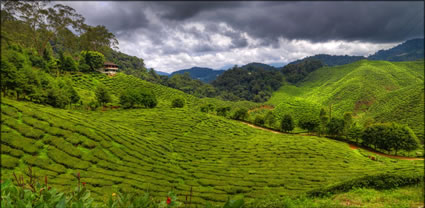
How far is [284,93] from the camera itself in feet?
427

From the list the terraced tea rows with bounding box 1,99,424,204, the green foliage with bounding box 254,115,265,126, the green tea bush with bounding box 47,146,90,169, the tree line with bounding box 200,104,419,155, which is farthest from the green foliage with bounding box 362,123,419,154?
the green tea bush with bounding box 47,146,90,169

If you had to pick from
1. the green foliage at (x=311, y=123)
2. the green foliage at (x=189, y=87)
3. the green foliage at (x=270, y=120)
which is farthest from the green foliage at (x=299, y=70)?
the green foliage at (x=311, y=123)

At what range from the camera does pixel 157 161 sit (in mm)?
19062

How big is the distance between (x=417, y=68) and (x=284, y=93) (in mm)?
76297

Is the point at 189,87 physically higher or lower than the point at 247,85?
lower

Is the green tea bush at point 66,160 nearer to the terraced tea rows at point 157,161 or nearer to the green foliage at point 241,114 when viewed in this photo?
the terraced tea rows at point 157,161

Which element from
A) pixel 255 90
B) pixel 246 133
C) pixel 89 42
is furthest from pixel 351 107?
pixel 89 42

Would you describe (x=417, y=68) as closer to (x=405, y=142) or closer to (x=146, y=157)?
(x=405, y=142)

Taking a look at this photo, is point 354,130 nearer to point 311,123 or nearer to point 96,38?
point 311,123

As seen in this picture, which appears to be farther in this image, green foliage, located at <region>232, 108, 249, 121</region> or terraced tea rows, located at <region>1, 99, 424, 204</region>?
green foliage, located at <region>232, 108, 249, 121</region>

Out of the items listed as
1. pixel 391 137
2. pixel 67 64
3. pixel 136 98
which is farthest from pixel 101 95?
pixel 391 137

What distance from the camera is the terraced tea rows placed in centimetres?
1282

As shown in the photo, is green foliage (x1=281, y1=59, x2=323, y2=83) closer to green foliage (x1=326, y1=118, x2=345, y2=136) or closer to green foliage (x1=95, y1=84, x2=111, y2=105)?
green foliage (x1=326, y1=118, x2=345, y2=136)

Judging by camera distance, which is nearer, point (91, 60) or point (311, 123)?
point (311, 123)
